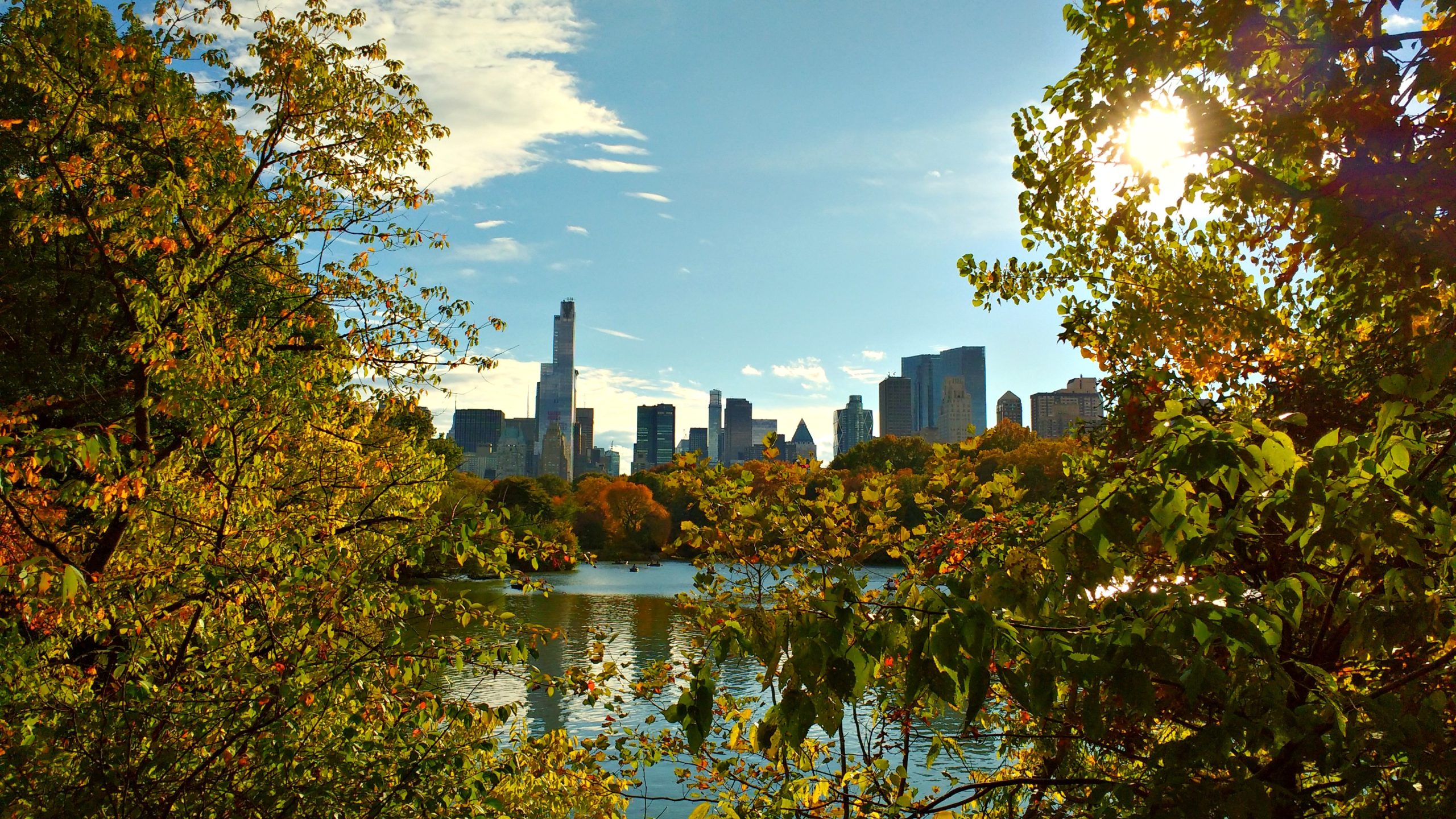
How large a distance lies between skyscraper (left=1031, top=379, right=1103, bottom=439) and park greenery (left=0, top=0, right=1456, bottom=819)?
0.35 m

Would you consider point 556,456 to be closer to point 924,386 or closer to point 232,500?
point 924,386

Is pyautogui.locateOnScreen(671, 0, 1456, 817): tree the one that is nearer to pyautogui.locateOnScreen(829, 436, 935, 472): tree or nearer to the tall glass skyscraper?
pyautogui.locateOnScreen(829, 436, 935, 472): tree

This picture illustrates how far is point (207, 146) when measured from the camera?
6242mm

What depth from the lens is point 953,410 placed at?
396 ft

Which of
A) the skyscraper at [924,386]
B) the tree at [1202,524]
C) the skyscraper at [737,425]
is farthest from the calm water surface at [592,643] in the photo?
the skyscraper at [737,425]

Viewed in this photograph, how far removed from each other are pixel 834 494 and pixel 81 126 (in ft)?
17.0

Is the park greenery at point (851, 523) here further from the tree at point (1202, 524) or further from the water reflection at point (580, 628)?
the water reflection at point (580, 628)

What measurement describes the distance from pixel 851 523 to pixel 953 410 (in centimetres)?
11989

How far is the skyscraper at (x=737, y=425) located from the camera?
173 metres

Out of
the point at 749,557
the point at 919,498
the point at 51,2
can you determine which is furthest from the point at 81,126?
the point at 919,498

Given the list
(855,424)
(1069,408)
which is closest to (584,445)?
(855,424)

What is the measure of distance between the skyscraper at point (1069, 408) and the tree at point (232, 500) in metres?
3.66

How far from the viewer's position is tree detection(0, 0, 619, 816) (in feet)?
11.9

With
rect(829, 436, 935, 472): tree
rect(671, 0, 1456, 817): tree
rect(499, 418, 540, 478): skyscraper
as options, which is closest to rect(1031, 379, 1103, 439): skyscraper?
rect(671, 0, 1456, 817): tree
